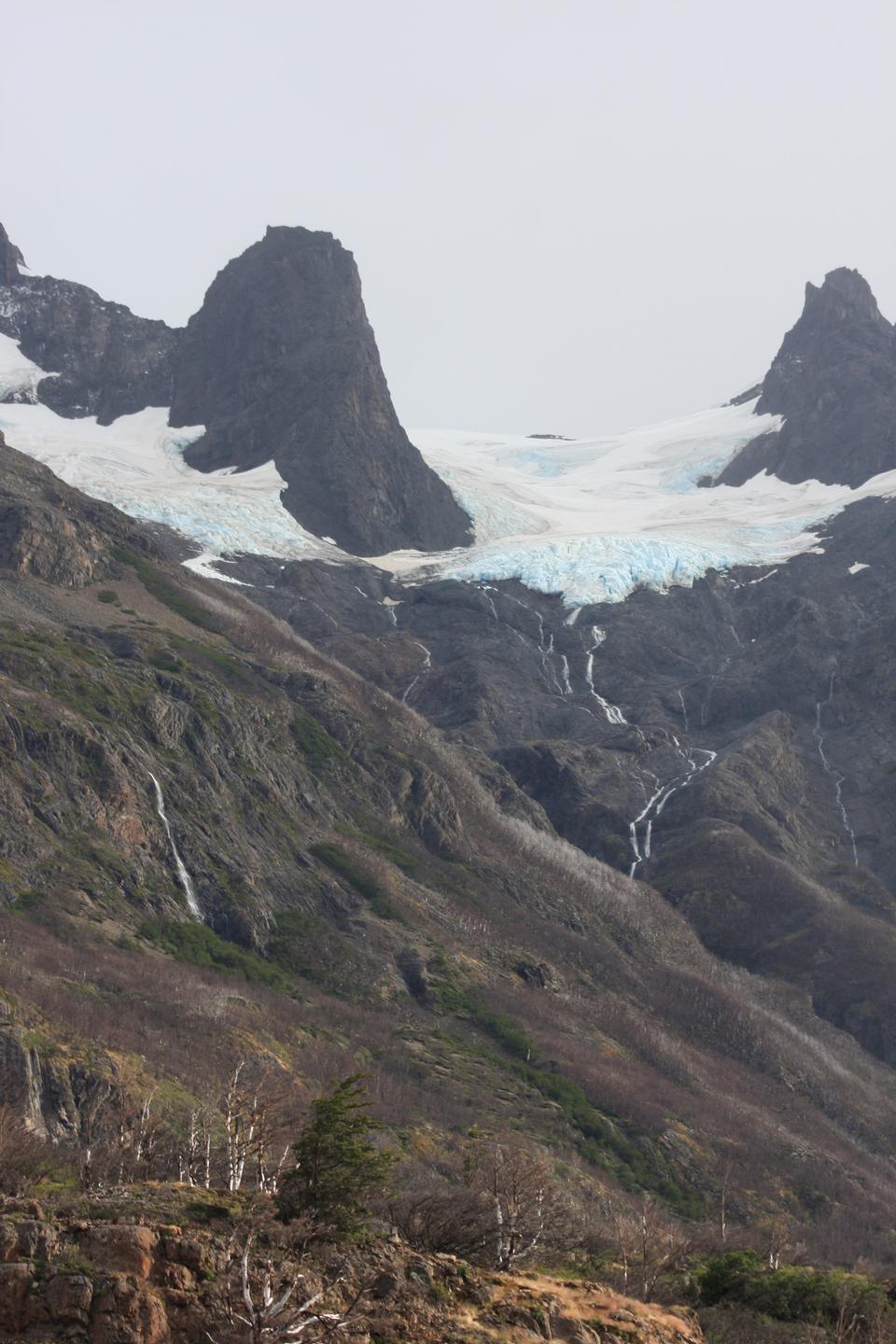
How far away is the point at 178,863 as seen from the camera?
92.7m

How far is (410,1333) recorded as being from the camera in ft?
81.8

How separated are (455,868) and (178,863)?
26.9 meters

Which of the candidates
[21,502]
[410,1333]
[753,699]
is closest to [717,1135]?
[410,1333]

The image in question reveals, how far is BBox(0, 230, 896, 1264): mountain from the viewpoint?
74.6 meters

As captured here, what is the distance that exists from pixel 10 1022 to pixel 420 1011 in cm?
3663

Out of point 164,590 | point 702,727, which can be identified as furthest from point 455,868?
point 702,727

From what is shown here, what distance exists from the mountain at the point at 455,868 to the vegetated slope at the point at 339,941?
30 centimetres

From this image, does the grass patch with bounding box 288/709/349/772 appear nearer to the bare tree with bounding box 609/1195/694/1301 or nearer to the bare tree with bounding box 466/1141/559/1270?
the bare tree with bounding box 609/1195/694/1301

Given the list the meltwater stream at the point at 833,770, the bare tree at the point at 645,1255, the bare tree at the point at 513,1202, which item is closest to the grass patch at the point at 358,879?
the bare tree at the point at 645,1255

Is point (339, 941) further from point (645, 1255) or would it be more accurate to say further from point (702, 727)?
point (702, 727)

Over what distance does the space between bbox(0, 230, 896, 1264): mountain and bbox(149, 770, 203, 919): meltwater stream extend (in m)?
0.34

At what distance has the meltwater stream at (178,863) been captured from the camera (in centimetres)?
9006

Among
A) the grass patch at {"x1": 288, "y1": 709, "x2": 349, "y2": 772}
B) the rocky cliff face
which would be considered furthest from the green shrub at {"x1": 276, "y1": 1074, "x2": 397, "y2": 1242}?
the grass patch at {"x1": 288, "y1": 709, "x2": 349, "y2": 772}

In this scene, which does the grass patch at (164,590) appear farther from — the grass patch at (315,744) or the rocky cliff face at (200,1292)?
the rocky cliff face at (200,1292)
